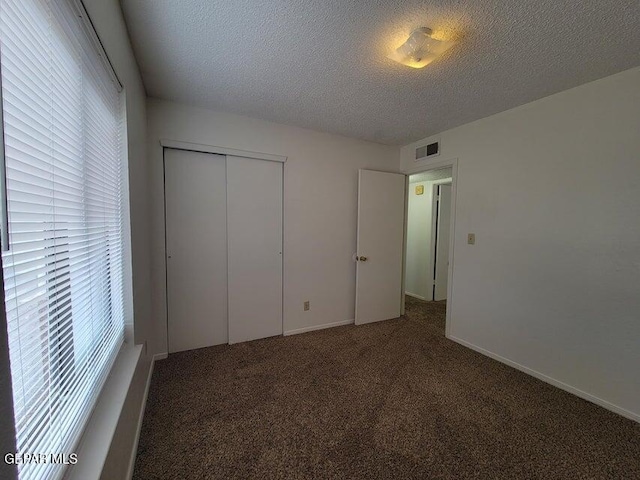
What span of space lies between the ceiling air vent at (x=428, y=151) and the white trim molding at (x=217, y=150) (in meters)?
1.74

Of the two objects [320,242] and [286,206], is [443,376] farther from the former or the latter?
[286,206]

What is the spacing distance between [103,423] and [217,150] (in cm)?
218

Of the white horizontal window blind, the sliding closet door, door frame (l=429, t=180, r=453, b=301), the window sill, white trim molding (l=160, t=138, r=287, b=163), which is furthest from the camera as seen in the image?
door frame (l=429, t=180, r=453, b=301)

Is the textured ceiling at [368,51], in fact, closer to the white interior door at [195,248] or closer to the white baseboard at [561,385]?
the white interior door at [195,248]

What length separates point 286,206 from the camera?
9.24 feet

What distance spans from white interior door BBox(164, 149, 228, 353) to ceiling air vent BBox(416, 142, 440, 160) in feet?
7.79

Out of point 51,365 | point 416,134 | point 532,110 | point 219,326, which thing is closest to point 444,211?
point 416,134

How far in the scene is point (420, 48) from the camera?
1443 millimetres

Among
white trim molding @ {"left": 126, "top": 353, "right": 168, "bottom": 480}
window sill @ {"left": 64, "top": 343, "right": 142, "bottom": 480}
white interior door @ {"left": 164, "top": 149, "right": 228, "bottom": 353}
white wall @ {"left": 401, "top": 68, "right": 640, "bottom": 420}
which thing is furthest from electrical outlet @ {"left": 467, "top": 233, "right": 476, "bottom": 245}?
white trim molding @ {"left": 126, "top": 353, "right": 168, "bottom": 480}

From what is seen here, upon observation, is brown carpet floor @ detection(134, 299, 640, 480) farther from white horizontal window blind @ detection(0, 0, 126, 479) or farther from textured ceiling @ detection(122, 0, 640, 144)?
textured ceiling @ detection(122, 0, 640, 144)

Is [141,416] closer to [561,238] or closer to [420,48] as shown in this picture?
[420,48]

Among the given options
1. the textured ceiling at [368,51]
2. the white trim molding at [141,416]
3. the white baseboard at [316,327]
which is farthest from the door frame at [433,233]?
the white trim molding at [141,416]

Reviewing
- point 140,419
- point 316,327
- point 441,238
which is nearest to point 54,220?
point 140,419

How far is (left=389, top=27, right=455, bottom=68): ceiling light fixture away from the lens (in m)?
1.39
